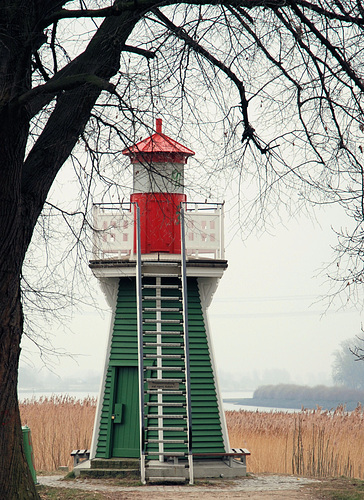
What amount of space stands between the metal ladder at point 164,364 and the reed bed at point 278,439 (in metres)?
3.19

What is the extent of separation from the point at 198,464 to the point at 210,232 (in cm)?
418

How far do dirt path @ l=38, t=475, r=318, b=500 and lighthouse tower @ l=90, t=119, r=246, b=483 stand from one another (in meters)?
0.72

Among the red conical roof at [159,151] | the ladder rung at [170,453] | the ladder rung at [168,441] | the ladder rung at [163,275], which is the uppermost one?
the red conical roof at [159,151]

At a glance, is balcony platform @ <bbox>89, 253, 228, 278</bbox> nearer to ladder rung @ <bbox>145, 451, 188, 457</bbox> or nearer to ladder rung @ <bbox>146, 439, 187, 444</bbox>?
ladder rung @ <bbox>146, 439, 187, 444</bbox>

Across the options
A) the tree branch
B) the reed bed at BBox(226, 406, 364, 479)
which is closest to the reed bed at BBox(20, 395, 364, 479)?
the reed bed at BBox(226, 406, 364, 479)

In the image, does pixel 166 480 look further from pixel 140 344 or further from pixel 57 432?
pixel 57 432

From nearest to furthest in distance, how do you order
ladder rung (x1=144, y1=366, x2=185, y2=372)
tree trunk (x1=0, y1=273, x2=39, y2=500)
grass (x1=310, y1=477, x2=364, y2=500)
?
tree trunk (x1=0, y1=273, x2=39, y2=500) < grass (x1=310, y1=477, x2=364, y2=500) < ladder rung (x1=144, y1=366, x2=185, y2=372)

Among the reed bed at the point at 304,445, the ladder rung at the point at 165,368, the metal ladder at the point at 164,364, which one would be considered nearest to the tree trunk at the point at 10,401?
the metal ladder at the point at 164,364

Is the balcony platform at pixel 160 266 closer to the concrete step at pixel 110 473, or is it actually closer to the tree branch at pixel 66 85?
the concrete step at pixel 110 473

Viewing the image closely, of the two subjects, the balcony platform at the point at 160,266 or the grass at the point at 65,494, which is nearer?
the grass at the point at 65,494

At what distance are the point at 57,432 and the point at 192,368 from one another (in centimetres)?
555

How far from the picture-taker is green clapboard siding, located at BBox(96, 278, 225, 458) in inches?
497

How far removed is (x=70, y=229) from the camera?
Answer: 8992 millimetres

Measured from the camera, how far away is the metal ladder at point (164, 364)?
467 inches
